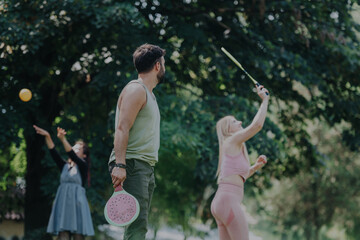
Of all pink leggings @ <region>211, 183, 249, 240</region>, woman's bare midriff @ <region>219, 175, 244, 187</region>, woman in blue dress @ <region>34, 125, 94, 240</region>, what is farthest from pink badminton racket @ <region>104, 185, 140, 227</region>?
woman in blue dress @ <region>34, 125, 94, 240</region>

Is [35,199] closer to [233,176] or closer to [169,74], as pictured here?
[169,74]

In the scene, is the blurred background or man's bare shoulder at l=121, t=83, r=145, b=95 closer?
man's bare shoulder at l=121, t=83, r=145, b=95

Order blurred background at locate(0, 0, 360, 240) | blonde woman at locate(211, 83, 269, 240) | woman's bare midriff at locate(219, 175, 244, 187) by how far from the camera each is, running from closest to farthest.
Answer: blonde woman at locate(211, 83, 269, 240) < woman's bare midriff at locate(219, 175, 244, 187) < blurred background at locate(0, 0, 360, 240)

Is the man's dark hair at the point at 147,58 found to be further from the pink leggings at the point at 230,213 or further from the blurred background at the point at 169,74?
the blurred background at the point at 169,74

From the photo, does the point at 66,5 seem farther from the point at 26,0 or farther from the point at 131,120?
the point at 131,120

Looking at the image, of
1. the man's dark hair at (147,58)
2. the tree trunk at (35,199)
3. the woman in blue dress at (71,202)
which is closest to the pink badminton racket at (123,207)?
the man's dark hair at (147,58)

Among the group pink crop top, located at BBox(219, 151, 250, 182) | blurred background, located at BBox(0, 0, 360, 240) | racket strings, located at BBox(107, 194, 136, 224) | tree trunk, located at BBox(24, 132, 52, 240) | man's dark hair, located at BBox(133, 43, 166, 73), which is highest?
man's dark hair, located at BBox(133, 43, 166, 73)

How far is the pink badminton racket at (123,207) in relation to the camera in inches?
140

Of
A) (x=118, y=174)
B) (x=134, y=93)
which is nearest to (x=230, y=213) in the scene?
(x=118, y=174)

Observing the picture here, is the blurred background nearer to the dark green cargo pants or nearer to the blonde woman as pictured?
the blonde woman

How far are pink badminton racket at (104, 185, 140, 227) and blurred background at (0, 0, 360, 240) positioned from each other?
18.1ft

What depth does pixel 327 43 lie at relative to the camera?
10242 mm

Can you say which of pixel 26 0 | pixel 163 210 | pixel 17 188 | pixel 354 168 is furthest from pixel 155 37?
pixel 354 168

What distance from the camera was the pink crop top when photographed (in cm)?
501
